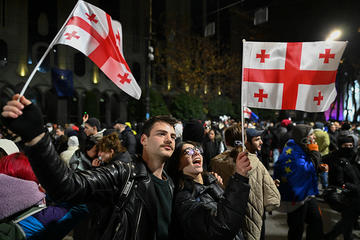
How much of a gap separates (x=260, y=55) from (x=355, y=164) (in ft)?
10.1

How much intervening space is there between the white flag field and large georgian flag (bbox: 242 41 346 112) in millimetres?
1325

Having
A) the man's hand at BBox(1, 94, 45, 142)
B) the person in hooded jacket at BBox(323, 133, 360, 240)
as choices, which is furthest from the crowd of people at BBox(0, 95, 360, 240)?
the person in hooded jacket at BBox(323, 133, 360, 240)

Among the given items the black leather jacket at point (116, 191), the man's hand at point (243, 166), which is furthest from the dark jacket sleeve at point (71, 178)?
the man's hand at point (243, 166)

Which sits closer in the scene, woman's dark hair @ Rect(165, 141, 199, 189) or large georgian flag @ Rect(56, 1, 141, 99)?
woman's dark hair @ Rect(165, 141, 199, 189)

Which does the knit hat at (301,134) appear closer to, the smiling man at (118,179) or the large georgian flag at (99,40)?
the large georgian flag at (99,40)

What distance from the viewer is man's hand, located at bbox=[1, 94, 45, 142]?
1290 mm

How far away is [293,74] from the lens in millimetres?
2912

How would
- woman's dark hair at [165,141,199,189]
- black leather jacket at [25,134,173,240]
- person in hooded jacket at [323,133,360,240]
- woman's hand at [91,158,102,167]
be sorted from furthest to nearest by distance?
person in hooded jacket at [323,133,360,240] → woman's hand at [91,158,102,167] → woman's dark hair at [165,141,199,189] → black leather jacket at [25,134,173,240]

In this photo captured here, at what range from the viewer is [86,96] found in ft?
95.5

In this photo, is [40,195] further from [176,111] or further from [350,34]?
[350,34]

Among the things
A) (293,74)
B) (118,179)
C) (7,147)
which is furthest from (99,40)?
(293,74)

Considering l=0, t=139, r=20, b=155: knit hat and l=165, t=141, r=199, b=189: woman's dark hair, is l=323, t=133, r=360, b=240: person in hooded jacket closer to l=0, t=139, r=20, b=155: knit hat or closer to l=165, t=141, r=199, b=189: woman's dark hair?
l=165, t=141, r=199, b=189: woman's dark hair

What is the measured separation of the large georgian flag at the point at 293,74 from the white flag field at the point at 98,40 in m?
1.33

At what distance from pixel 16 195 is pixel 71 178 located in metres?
0.85
